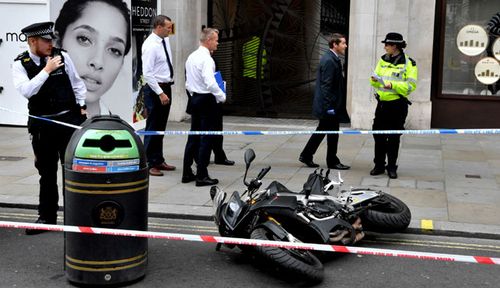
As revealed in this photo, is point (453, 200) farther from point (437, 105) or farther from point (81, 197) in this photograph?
point (437, 105)

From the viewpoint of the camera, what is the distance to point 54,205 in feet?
20.9

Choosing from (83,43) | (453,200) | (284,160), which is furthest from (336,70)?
(83,43)

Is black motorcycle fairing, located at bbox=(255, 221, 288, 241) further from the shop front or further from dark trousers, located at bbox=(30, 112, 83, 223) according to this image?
the shop front

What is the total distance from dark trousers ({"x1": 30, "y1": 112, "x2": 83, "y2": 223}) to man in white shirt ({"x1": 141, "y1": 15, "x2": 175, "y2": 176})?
2.36 meters

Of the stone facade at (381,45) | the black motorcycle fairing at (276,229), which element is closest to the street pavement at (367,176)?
the stone facade at (381,45)

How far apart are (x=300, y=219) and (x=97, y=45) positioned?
6601mm

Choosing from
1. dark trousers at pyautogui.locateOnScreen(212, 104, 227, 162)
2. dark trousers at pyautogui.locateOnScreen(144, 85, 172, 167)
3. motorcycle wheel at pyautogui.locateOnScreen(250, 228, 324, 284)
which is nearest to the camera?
motorcycle wheel at pyautogui.locateOnScreen(250, 228, 324, 284)

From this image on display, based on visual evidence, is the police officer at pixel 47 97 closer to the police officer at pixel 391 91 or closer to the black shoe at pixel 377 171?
the police officer at pixel 391 91

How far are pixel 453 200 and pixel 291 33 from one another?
733cm

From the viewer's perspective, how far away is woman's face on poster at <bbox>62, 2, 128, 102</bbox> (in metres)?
10.8

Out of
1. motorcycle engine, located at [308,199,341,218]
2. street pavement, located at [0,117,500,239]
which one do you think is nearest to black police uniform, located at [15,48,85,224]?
street pavement, located at [0,117,500,239]

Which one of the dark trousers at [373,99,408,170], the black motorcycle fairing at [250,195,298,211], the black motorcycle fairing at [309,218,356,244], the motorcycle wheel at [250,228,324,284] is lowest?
the motorcycle wheel at [250,228,324,284]

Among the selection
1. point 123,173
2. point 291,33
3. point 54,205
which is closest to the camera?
point 123,173

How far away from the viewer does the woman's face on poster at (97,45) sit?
35.3 feet
